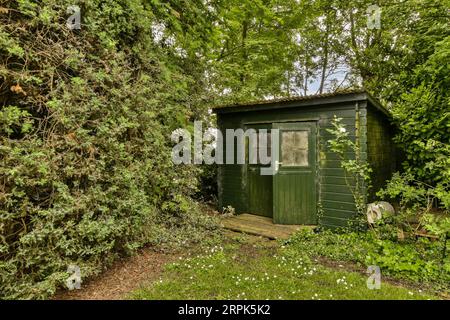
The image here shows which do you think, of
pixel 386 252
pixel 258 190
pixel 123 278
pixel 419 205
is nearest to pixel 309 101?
pixel 258 190

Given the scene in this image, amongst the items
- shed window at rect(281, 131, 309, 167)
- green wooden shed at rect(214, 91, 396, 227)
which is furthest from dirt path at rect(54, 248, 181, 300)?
shed window at rect(281, 131, 309, 167)

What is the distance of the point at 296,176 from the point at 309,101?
154 centimetres

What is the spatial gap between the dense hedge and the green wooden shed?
2820 mm

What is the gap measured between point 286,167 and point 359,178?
138cm

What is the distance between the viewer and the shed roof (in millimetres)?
5023

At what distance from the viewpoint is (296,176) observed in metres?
5.72

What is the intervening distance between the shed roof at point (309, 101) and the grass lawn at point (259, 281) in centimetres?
292

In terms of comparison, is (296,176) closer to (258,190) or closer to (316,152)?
(316,152)

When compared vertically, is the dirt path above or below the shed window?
below

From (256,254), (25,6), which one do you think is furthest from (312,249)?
(25,6)

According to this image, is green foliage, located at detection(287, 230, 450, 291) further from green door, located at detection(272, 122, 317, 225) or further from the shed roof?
the shed roof

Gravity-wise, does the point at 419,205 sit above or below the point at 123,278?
above

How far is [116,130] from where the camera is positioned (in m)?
3.47

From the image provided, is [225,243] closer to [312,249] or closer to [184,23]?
[312,249]
